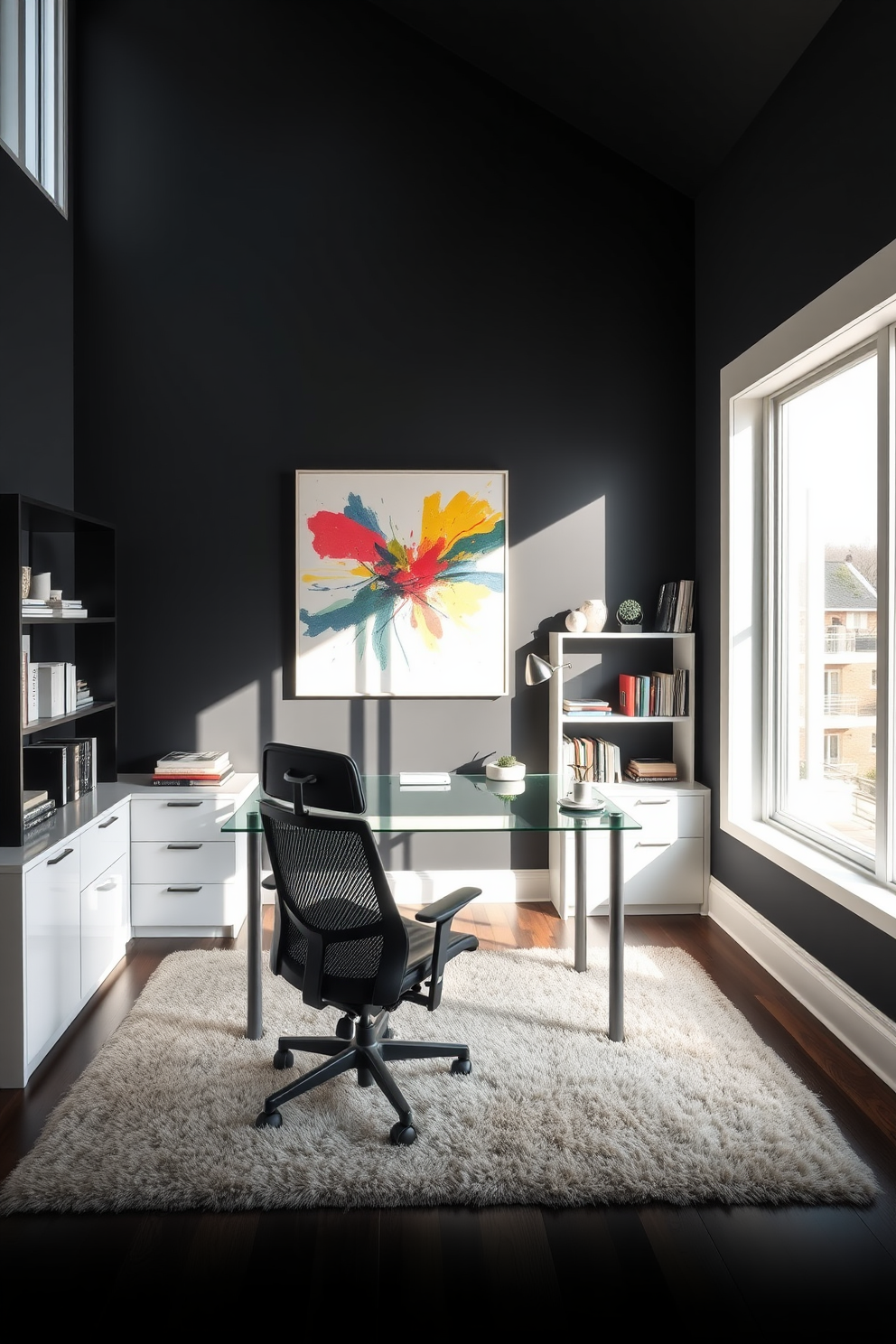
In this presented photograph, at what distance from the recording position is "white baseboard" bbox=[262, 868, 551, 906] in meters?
4.53

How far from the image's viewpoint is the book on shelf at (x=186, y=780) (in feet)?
13.3

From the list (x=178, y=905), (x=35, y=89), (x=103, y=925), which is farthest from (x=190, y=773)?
(x=35, y=89)

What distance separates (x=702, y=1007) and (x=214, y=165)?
14.5ft

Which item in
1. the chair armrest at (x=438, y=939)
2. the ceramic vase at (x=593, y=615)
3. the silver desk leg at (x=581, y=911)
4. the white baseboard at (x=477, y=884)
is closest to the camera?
the chair armrest at (x=438, y=939)

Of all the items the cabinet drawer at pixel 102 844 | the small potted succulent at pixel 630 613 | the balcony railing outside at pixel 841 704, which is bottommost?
the cabinet drawer at pixel 102 844

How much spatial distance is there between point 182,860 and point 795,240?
3578 millimetres

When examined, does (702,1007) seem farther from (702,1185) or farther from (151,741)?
(151,741)

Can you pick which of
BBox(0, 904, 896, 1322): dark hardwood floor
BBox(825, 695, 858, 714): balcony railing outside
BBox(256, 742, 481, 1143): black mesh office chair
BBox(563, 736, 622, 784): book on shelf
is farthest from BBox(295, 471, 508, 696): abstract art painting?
BBox(0, 904, 896, 1322): dark hardwood floor

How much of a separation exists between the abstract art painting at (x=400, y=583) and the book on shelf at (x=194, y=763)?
0.54 m

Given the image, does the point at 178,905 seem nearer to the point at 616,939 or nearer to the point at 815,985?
the point at 616,939

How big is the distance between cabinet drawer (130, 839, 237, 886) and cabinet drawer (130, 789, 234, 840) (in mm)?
32

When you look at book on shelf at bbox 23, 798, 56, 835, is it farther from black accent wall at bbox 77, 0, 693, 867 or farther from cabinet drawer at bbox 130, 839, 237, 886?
black accent wall at bbox 77, 0, 693, 867

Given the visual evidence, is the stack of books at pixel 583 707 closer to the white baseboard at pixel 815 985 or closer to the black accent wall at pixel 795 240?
the black accent wall at pixel 795 240

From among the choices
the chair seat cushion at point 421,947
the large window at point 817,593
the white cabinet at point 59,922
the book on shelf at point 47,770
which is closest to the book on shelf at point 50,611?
the book on shelf at point 47,770
